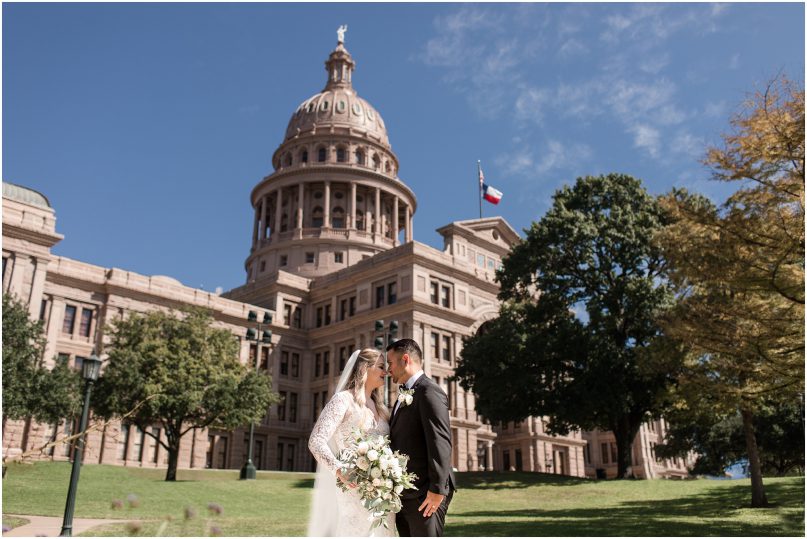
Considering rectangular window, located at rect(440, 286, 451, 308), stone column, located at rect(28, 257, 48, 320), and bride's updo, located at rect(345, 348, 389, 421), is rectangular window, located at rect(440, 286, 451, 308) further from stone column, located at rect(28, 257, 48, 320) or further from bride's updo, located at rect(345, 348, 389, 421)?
bride's updo, located at rect(345, 348, 389, 421)

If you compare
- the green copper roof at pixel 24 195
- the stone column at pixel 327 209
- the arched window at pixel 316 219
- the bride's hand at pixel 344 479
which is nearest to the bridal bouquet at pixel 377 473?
the bride's hand at pixel 344 479

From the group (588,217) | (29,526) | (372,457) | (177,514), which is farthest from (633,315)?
(372,457)

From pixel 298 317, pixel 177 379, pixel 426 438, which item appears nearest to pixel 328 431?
pixel 426 438

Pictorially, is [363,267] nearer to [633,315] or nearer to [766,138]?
[633,315]

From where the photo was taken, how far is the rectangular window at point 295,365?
199 ft

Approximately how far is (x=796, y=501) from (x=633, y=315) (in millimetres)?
12847

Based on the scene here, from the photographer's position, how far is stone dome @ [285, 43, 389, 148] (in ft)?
277

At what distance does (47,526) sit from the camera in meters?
17.6

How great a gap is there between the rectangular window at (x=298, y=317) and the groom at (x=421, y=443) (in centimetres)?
5687

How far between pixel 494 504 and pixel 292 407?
36641 mm

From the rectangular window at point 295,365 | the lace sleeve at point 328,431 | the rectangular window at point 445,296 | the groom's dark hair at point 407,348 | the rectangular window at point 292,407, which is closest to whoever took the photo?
the lace sleeve at point 328,431

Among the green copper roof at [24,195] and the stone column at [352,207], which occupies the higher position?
the stone column at [352,207]

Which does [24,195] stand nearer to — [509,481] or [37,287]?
[37,287]

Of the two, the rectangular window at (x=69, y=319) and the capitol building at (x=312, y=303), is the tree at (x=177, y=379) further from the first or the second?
the rectangular window at (x=69, y=319)
